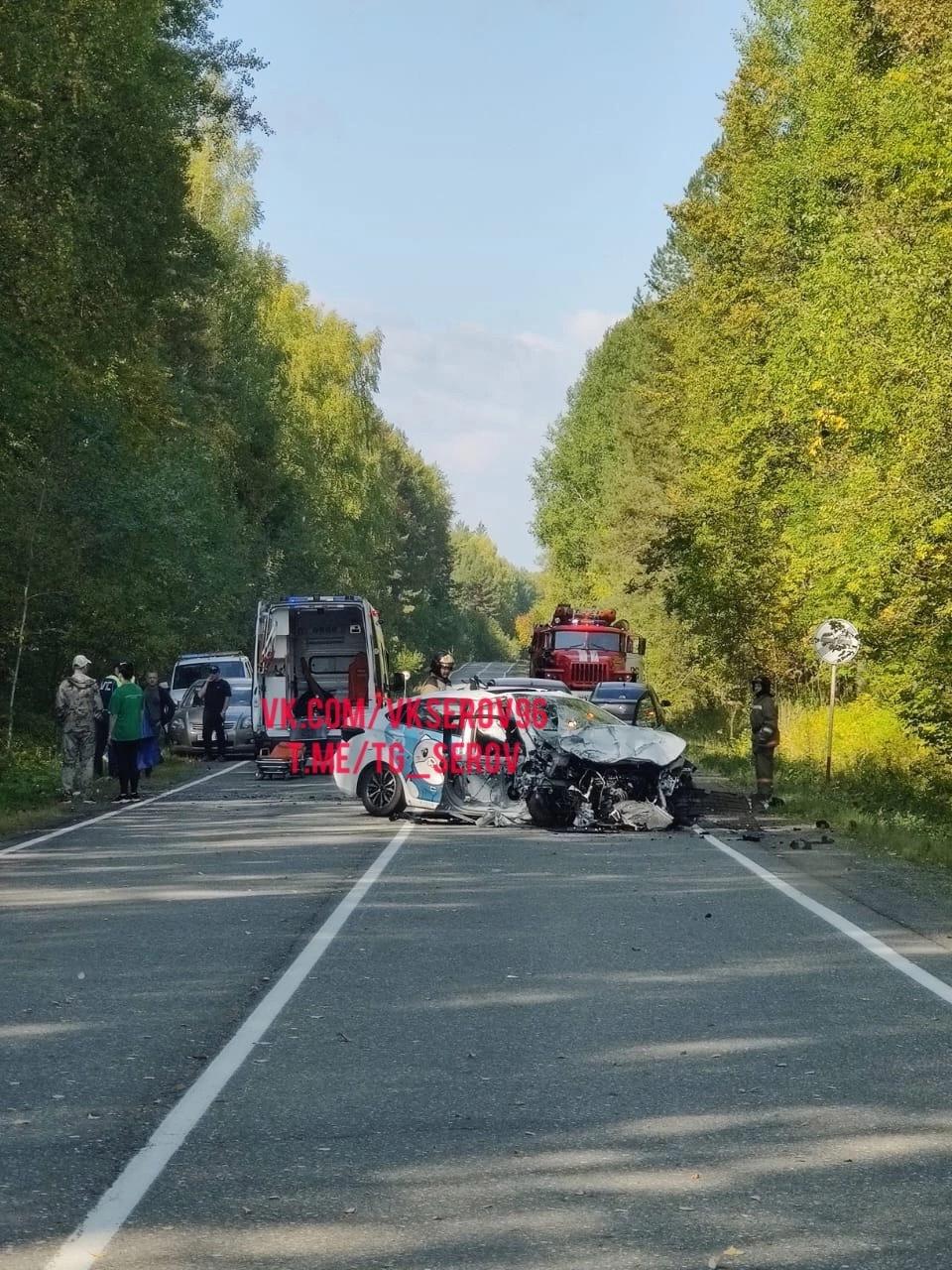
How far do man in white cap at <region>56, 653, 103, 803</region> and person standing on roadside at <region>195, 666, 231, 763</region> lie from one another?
34.0 feet

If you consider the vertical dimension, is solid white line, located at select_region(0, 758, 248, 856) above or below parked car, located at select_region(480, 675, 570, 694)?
below

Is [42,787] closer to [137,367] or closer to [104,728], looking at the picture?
[104,728]

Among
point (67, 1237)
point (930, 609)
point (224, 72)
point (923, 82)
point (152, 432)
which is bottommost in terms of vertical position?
point (67, 1237)

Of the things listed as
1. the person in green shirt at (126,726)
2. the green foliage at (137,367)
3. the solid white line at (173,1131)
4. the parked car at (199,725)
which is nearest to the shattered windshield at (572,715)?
the person in green shirt at (126,726)

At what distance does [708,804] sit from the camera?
880 inches

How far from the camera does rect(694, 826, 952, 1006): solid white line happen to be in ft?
32.9

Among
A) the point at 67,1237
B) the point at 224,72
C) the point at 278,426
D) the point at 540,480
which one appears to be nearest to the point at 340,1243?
the point at 67,1237

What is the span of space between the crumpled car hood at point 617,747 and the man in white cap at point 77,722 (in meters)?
7.37

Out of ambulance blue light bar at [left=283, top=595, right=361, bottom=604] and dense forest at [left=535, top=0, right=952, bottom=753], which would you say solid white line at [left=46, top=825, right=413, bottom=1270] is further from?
ambulance blue light bar at [left=283, top=595, right=361, bottom=604]

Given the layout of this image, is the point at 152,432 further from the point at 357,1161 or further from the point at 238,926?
the point at 357,1161

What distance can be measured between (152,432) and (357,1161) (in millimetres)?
27604

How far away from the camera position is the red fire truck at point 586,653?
53094mm

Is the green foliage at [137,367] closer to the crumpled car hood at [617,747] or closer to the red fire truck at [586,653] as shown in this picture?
the crumpled car hood at [617,747]

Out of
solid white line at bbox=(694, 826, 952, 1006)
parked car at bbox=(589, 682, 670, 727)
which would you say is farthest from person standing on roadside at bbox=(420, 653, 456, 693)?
parked car at bbox=(589, 682, 670, 727)
